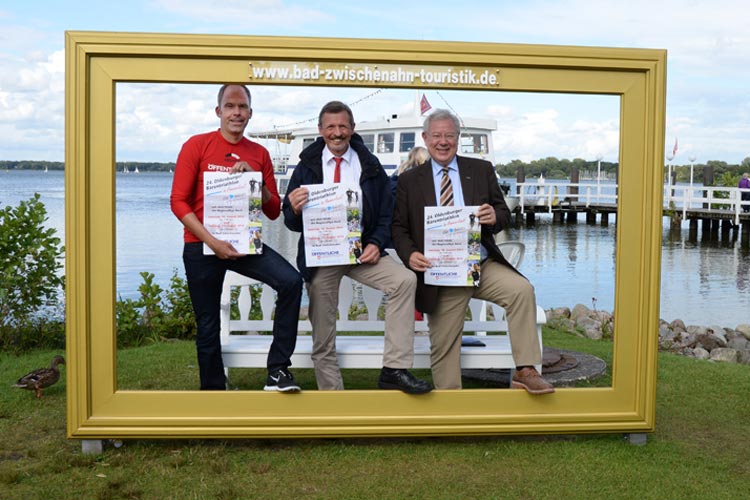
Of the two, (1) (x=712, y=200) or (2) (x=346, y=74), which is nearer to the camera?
(2) (x=346, y=74)

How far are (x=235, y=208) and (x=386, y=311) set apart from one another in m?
1.09

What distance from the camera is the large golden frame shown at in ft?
14.9

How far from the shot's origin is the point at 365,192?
5012 millimetres

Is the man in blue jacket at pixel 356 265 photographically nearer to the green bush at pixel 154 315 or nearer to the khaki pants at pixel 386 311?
the khaki pants at pixel 386 311

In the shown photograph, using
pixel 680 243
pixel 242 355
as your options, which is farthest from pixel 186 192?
pixel 680 243

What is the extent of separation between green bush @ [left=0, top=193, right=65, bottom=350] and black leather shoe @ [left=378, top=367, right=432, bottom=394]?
4001 millimetres

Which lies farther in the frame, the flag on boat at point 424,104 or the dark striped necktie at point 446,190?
the flag on boat at point 424,104

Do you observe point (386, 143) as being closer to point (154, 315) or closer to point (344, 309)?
point (154, 315)

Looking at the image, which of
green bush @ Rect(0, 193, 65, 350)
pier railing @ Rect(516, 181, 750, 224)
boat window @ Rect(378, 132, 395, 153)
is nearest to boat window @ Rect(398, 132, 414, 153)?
boat window @ Rect(378, 132, 395, 153)

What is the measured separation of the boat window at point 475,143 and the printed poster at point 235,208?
7522 millimetres

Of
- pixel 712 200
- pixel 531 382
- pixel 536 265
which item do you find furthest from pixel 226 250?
pixel 712 200

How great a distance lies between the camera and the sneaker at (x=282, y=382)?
15.7ft

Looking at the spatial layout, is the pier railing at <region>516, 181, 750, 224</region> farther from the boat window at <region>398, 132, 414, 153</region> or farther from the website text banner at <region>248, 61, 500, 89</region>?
the website text banner at <region>248, 61, 500, 89</region>

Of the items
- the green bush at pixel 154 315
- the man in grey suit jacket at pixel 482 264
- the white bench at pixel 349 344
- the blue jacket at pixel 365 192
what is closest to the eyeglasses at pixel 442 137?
the man in grey suit jacket at pixel 482 264
